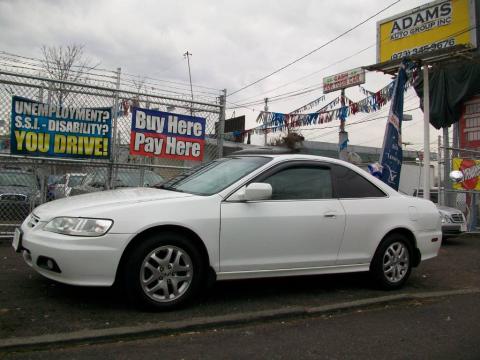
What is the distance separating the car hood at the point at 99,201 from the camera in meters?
4.22

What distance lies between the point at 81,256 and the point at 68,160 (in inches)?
149

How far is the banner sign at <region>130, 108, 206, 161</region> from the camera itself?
26.3 feet

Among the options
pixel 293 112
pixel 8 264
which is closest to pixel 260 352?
pixel 8 264

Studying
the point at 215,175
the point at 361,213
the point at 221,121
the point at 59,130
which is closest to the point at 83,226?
the point at 215,175

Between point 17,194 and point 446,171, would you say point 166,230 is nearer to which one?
point 17,194

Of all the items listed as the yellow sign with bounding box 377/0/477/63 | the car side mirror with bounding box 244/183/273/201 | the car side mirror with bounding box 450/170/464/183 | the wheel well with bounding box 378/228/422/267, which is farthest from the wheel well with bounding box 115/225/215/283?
the yellow sign with bounding box 377/0/477/63

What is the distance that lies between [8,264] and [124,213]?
101 inches

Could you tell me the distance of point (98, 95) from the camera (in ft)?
25.2

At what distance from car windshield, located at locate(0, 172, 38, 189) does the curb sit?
169 inches

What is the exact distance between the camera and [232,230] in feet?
15.0

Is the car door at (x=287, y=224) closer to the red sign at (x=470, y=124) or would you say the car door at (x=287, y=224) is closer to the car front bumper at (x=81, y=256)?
the car front bumper at (x=81, y=256)

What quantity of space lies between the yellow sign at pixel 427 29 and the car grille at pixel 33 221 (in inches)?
450

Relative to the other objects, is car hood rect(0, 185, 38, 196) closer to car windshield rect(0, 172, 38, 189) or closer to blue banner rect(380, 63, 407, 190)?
car windshield rect(0, 172, 38, 189)

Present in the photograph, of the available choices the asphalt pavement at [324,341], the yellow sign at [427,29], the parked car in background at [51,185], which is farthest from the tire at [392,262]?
the yellow sign at [427,29]
